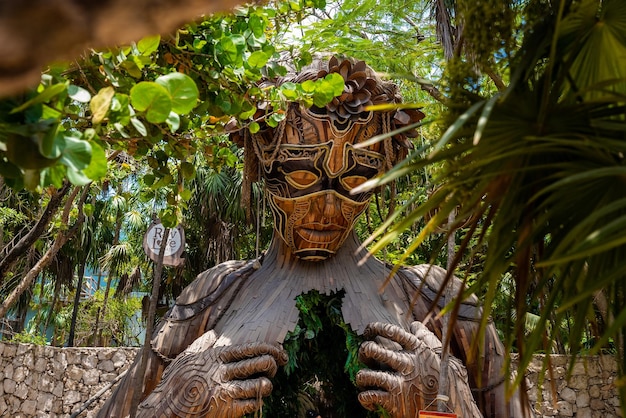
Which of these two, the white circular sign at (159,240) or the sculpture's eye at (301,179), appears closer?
the sculpture's eye at (301,179)

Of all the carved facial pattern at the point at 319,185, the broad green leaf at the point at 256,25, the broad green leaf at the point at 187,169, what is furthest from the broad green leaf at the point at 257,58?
the carved facial pattern at the point at 319,185

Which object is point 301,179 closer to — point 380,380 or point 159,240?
point 380,380

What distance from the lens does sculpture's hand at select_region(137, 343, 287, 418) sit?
3424 mm

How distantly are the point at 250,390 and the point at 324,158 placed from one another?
1.29m

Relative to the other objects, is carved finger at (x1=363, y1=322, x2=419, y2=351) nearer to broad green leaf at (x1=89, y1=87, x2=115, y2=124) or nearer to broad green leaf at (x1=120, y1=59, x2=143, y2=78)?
broad green leaf at (x1=120, y1=59, x2=143, y2=78)

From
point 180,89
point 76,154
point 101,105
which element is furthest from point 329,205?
point 76,154

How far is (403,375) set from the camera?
348 cm

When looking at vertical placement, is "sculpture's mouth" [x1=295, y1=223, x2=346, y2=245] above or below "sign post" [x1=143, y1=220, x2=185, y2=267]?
below

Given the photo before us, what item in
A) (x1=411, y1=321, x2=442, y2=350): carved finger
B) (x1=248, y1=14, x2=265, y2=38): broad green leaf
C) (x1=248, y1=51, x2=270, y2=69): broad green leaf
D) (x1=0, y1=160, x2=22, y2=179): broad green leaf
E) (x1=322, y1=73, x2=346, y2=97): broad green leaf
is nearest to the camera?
(x1=0, y1=160, x2=22, y2=179): broad green leaf

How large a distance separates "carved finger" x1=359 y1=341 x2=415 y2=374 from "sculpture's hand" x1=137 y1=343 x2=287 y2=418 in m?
0.44

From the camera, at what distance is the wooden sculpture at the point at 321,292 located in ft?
11.5

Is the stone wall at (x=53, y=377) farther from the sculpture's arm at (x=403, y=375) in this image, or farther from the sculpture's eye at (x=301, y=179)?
the sculpture's arm at (x=403, y=375)

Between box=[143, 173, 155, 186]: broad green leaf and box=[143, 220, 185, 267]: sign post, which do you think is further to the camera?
box=[143, 220, 185, 267]: sign post

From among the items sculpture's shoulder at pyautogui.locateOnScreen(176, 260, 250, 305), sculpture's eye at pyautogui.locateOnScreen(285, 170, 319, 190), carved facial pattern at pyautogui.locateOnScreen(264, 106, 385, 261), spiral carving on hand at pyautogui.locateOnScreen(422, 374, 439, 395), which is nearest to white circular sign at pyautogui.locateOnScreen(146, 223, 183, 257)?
sculpture's shoulder at pyautogui.locateOnScreen(176, 260, 250, 305)
